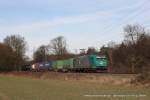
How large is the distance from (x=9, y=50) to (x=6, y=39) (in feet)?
65.0

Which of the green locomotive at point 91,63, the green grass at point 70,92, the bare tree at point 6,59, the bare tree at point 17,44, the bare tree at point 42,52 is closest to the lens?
the green grass at point 70,92

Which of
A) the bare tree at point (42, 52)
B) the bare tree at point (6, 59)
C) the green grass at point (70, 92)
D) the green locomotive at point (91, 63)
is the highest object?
the bare tree at point (42, 52)

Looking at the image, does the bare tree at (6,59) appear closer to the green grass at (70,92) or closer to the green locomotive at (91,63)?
the green locomotive at (91,63)

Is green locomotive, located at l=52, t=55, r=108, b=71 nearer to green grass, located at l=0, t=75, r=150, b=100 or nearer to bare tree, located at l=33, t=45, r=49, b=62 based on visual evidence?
green grass, located at l=0, t=75, r=150, b=100

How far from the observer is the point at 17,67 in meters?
132

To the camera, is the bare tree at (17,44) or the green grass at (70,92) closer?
the green grass at (70,92)

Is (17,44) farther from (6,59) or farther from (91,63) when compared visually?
(91,63)

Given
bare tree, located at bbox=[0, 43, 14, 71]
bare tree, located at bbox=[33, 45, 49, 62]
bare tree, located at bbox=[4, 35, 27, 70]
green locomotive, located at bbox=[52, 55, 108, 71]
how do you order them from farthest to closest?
bare tree, located at bbox=[33, 45, 49, 62] < bare tree, located at bbox=[4, 35, 27, 70] < bare tree, located at bbox=[0, 43, 14, 71] < green locomotive, located at bbox=[52, 55, 108, 71]

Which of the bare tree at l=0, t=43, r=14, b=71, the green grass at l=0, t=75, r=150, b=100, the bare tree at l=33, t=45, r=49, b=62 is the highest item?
the bare tree at l=33, t=45, r=49, b=62

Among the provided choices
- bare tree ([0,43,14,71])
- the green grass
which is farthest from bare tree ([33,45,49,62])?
the green grass

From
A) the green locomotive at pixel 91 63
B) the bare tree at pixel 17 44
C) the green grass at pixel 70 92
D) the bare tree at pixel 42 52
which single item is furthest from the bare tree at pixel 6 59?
the green grass at pixel 70 92

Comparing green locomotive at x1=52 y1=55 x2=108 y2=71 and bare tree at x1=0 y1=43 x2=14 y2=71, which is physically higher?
bare tree at x1=0 y1=43 x2=14 y2=71

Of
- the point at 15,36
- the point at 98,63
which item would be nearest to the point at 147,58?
the point at 98,63

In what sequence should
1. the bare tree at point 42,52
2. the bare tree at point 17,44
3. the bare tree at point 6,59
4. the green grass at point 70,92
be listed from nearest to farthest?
the green grass at point 70,92, the bare tree at point 6,59, the bare tree at point 17,44, the bare tree at point 42,52
